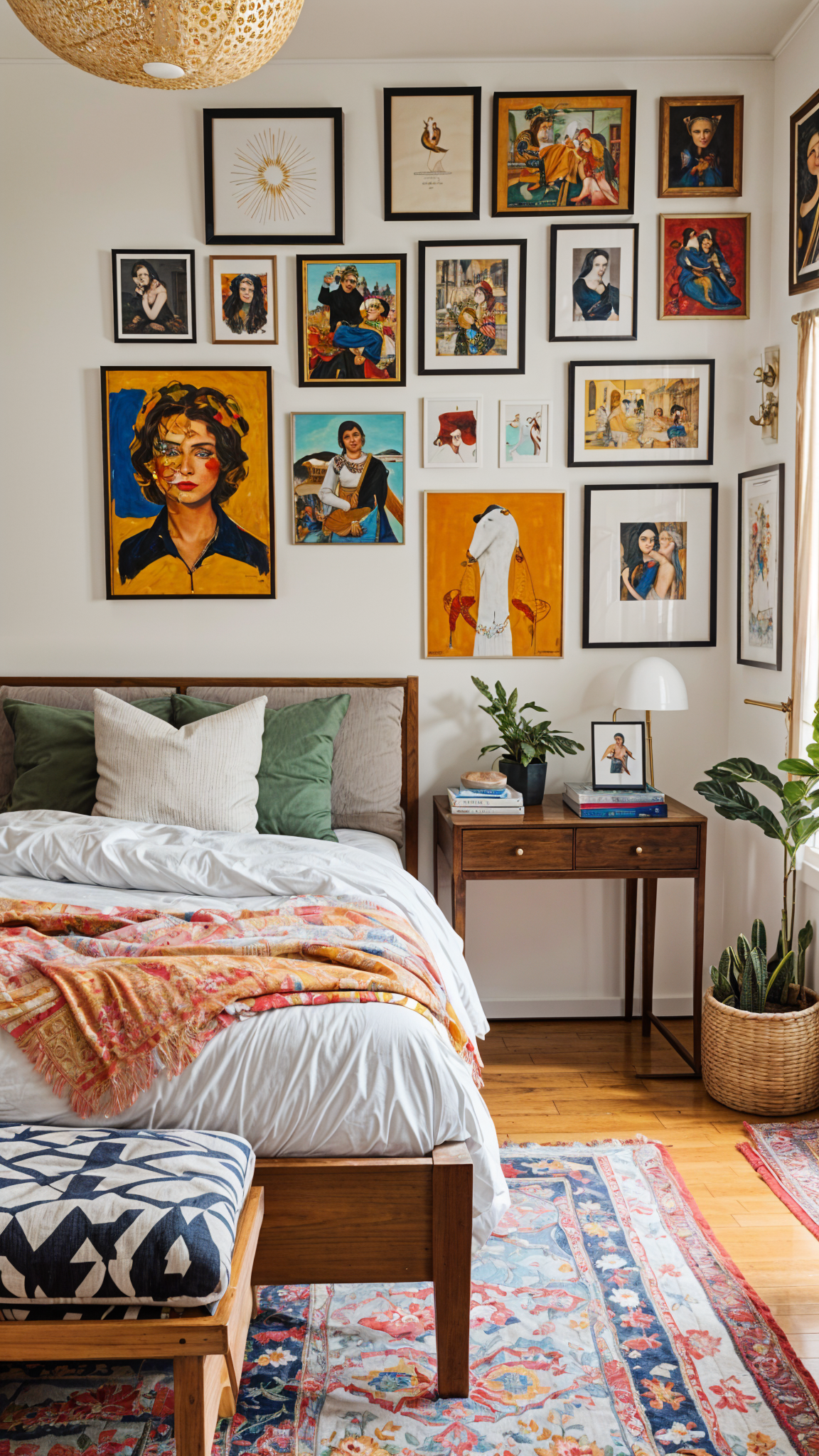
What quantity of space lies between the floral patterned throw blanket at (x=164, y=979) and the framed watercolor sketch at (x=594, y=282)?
2148mm

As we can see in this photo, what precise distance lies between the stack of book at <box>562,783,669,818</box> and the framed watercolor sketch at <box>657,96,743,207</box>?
1.94 m

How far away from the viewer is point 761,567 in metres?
3.27

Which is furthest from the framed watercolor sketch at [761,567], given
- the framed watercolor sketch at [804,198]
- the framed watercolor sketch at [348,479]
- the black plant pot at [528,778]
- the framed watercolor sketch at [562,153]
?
the framed watercolor sketch at [348,479]

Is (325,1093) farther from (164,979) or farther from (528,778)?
(528,778)

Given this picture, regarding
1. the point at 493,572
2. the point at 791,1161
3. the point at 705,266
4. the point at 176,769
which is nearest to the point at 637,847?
the point at 791,1161

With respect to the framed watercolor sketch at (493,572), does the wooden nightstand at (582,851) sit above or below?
below

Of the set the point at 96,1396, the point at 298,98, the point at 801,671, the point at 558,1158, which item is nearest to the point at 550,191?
the point at 298,98

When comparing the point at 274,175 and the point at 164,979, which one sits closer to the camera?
the point at 164,979

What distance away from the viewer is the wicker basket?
2781 millimetres

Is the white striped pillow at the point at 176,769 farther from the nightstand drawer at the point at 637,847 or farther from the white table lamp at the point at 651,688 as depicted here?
the white table lamp at the point at 651,688

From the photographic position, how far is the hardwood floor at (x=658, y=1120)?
7.04ft

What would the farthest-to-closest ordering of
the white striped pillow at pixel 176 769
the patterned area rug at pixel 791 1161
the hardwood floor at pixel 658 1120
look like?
the white striped pillow at pixel 176 769, the patterned area rug at pixel 791 1161, the hardwood floor at pixel 658 1120

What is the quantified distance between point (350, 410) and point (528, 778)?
134cm

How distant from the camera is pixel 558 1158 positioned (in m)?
2.59
